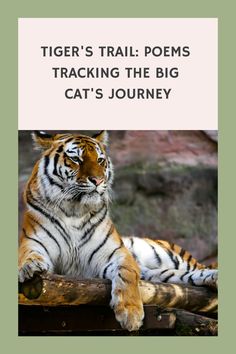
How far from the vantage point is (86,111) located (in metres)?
6.62

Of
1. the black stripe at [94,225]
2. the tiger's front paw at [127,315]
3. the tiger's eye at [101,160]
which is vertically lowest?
the tiger's front paw at [127,315]

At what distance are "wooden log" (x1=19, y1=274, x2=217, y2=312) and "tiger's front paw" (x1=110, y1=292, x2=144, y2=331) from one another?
0.15 m

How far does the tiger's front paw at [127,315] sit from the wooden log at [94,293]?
0.50 feet

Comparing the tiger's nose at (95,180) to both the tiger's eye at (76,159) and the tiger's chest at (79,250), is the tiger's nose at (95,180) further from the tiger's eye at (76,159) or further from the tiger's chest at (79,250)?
the tiger's chest at (79,250)

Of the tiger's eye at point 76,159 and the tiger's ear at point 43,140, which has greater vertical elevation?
the tiger's ear at point 43,140

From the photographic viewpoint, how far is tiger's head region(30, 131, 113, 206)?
648 cm

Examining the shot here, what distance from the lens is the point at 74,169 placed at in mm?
6547

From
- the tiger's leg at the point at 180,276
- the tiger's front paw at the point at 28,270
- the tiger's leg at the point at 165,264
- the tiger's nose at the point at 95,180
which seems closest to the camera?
the tiger's front paw at the point at 28,270

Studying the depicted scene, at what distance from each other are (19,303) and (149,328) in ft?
3.52

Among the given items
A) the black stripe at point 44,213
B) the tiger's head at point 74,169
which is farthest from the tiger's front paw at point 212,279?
the black stripe at point 44,213

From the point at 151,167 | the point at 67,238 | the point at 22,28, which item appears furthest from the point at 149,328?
the point at 151,167

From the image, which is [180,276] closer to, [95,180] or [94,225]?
[94,225]

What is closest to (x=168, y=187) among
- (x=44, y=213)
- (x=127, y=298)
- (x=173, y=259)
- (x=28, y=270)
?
(x=173, y=259)

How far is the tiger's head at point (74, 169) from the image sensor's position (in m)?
6.48
